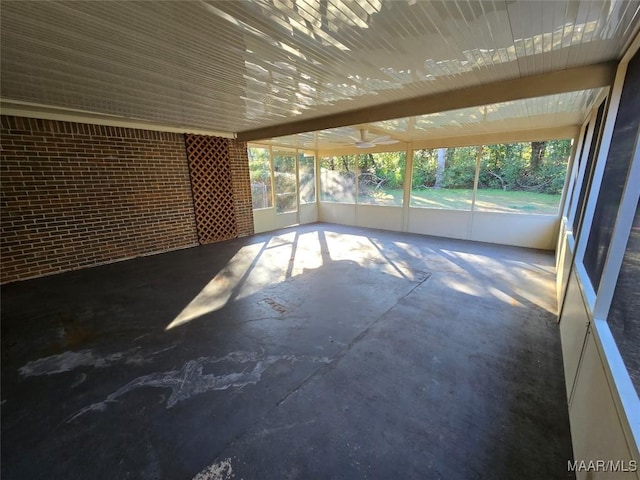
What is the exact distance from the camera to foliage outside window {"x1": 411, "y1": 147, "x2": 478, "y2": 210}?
6418 mm

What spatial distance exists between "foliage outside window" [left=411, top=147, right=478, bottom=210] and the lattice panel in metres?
4.78

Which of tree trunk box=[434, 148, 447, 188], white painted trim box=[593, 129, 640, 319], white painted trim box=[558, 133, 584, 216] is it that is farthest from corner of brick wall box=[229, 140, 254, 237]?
white painted trim box=[558, 133, 584, 216]

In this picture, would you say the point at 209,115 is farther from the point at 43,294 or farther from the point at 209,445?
the point at 209,445

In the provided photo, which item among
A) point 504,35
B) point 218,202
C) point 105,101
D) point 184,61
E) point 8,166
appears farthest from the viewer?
point 218,202

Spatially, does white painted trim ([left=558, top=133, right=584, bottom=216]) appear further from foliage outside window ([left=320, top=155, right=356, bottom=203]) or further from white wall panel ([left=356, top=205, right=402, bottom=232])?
foliage outside window ([left=320, top=155, right=356, bottom=203])

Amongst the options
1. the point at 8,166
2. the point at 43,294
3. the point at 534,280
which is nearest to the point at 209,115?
the point at 8,166

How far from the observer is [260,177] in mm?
7426

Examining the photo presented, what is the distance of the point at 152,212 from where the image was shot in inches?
211

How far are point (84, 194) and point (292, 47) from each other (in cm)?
451

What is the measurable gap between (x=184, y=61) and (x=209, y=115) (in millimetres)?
2204

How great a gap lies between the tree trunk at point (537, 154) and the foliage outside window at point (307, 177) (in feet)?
18.6

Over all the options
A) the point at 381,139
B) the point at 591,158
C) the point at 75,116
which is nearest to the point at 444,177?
the point at 381,139

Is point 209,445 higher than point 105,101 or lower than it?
lower

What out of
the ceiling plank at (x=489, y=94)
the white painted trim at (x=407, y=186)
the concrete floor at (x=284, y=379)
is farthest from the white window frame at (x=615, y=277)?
the white painted trim at (x=407, y=186)
